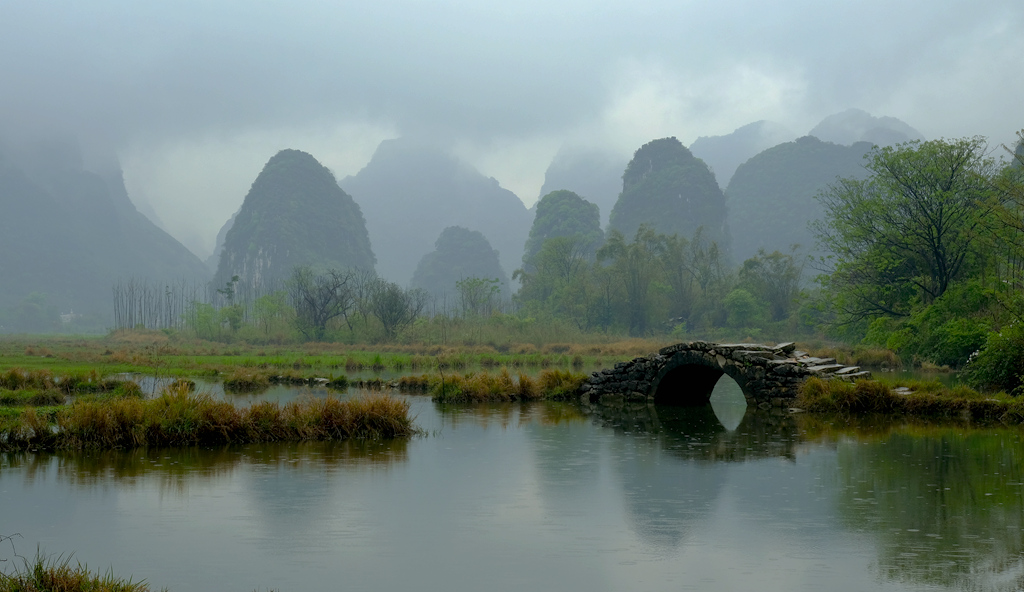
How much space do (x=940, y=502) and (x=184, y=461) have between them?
9.28 m

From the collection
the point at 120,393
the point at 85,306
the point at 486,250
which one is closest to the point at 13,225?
the point at 85,306

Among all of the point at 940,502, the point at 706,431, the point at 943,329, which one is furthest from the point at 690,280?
the point at 940,502

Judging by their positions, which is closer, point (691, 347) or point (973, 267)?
point (691, 347)

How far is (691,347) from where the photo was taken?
18.6 m

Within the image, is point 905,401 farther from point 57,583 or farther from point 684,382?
point 57,583

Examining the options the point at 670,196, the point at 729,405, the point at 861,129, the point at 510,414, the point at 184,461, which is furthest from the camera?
the point at 861,129

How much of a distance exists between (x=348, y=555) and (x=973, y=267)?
1163 inches

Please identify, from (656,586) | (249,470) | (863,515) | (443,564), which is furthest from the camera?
(249,470)

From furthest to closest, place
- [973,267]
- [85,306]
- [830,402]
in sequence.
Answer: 1. [85,306]
2. [973,267]
3. [830,402]

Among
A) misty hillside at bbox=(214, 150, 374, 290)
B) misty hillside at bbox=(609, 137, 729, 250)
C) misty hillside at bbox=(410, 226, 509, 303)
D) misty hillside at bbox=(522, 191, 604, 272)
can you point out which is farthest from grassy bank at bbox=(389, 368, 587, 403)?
misty hillside at bbox=(410, 226, 509, 303)

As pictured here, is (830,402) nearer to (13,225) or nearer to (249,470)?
(249,470)

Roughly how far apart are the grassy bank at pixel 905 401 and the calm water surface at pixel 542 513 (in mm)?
2504

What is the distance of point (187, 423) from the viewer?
12328 millimetres

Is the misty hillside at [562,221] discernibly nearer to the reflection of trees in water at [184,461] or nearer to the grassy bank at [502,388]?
the grassy bank at [502,388]
